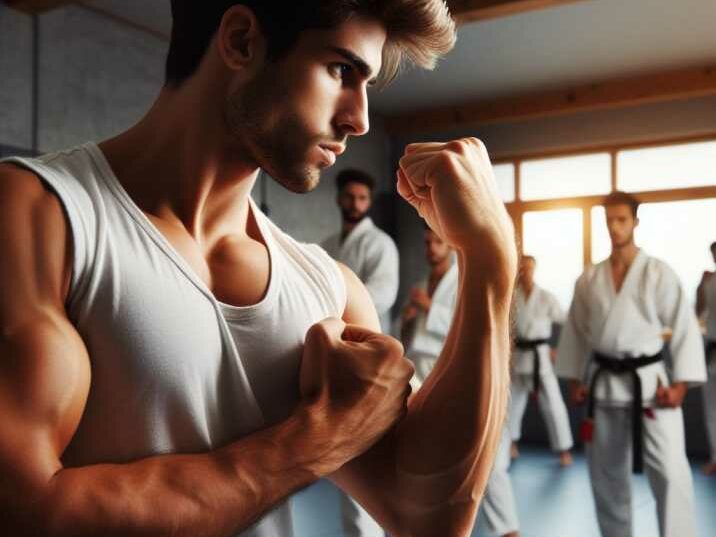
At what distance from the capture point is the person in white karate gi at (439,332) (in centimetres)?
352

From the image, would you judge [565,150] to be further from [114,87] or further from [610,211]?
[114,87]

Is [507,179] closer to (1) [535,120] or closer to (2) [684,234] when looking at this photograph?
(1) [535,120]

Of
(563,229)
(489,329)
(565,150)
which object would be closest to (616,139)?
(565,150)

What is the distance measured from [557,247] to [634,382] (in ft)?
12.0

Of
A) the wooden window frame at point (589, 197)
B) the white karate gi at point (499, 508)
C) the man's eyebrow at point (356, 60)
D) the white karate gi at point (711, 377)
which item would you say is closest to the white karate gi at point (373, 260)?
the white karate gi at point (499, 508)

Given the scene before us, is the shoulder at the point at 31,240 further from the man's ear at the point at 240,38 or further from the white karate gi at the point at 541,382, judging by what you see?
the white karate gi at the point at 541,382

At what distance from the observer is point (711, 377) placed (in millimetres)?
5172

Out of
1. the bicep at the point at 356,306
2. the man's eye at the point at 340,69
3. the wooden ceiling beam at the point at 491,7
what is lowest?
the bicep at the point at 356,306

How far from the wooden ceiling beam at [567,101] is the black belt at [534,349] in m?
2.33

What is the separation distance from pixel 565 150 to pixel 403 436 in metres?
6.47

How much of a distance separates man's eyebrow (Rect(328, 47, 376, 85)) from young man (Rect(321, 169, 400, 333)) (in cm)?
311

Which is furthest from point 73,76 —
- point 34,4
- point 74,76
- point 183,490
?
point 183,490

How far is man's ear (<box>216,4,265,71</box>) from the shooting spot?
78 cm

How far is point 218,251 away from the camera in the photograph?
87 cm
